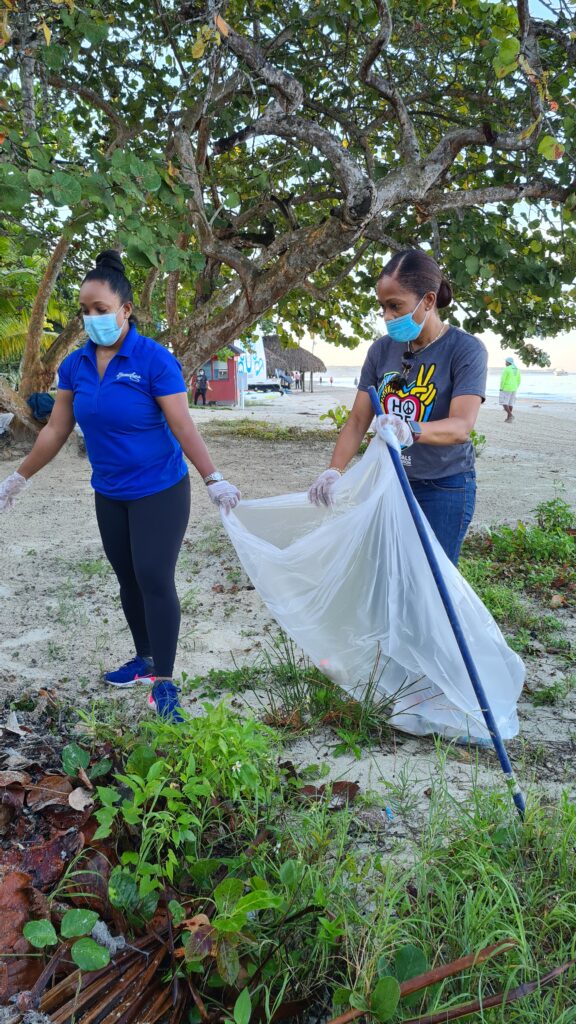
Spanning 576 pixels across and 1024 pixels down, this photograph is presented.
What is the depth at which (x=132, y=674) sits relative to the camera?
2965 millimetres

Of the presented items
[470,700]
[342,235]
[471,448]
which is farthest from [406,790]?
[342,235]

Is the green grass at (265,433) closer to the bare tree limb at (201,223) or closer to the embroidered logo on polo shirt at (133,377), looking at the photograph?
the bare tree limb at (201,223)

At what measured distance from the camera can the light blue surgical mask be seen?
7.99ft

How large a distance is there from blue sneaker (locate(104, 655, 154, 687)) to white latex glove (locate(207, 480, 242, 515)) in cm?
84

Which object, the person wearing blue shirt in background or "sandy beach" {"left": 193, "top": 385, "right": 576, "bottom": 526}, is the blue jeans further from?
"sandy beach" {"left": 193, "top": 385, "right": 576, "bottom": 526}

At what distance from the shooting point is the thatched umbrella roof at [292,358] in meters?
35.3

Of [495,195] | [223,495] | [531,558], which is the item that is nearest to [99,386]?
[223,495]

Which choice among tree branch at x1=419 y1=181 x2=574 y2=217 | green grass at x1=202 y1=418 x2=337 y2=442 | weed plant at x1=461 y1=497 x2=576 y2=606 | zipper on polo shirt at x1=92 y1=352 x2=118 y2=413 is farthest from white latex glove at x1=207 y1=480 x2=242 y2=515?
green grass at x1=202 y1=418 x2=337 y2=442

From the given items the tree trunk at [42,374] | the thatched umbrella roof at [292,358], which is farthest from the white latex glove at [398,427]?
the thatched umbrella roof at [292,358]

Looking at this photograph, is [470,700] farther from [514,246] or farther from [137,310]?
[137,310]

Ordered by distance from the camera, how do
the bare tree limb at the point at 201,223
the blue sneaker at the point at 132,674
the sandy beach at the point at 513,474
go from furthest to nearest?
the sandy beach at the point at 513,474, the bare tree limb at the point at 201,223, the blue sneaker at the point at 132,674

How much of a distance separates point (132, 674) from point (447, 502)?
154cm

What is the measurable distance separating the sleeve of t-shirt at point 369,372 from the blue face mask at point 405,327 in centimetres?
24

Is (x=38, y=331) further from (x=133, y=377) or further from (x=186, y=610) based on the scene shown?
(x=133, y=377)
